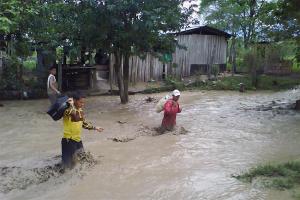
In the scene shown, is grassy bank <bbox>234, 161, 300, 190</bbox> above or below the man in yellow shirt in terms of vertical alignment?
below

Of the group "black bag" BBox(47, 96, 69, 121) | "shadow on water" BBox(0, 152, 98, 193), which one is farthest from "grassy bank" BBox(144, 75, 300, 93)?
"black bag" BBox(47, 96, 69, 121)

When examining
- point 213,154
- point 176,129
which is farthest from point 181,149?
point 176,129

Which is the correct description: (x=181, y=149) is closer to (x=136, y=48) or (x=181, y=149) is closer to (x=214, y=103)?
(x=136, y=48)

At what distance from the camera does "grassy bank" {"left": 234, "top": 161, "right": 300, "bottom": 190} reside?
21.0 feet

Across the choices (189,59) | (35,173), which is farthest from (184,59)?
(35,173)

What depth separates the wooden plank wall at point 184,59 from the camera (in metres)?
21.1

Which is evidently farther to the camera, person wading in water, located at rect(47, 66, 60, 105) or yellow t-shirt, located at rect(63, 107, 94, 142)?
person wading in water, located at rect(47, 66, 60, 105)

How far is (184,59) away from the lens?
23703 mm

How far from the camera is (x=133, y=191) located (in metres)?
6.52

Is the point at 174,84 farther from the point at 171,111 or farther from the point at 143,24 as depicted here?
the point at 171,111

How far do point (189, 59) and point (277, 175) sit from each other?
57.7 ft

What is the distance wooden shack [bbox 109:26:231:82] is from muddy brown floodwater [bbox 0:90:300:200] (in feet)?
19.0

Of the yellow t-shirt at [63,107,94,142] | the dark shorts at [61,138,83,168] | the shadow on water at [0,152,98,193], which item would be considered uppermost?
the yellow t-shirt at [63,107,94,142]

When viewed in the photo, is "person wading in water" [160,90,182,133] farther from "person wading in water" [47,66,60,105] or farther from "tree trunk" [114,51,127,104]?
"tree trunk" [114,51,127,104]
